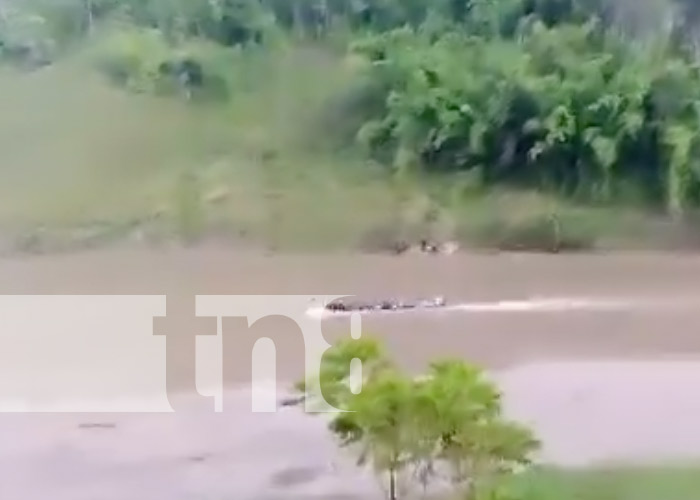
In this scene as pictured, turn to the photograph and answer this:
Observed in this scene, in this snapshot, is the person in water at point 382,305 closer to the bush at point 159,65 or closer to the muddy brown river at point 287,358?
the muddy brown river at point 287,358

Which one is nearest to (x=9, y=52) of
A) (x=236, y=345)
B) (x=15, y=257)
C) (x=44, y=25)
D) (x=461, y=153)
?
(x=44, y=25)

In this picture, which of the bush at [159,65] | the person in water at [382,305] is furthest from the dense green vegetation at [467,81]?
the person in water at [382,305]

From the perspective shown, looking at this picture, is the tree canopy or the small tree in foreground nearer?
the small tree in foreground

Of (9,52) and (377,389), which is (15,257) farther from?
(377,389)

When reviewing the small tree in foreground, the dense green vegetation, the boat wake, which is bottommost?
the small tree in foreground

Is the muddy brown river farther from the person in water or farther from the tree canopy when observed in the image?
the tree canopy

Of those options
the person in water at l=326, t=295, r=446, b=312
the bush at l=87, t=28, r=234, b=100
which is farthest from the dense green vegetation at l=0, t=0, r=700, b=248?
the person in water at l=326, t=295, r=446, b=312

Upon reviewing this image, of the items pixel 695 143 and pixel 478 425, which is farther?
pixel 695 143
